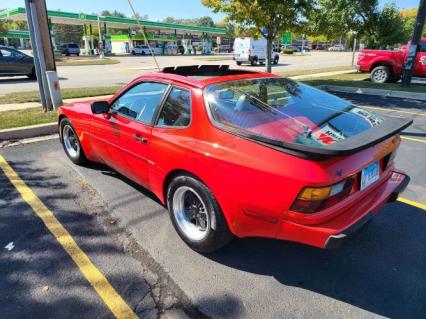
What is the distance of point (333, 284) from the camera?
2.65 metres

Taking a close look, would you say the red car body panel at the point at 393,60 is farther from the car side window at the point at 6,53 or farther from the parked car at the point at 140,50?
the parked car at the point at 140,50

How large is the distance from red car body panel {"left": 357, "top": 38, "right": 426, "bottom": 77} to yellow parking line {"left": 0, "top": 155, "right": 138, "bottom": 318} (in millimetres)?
14278

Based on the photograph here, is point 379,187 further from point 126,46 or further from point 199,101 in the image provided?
point 126,46

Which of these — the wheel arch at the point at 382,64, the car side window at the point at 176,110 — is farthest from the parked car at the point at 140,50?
the car side window at the point at 176,110

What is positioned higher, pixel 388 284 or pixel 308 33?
pixel 308 33

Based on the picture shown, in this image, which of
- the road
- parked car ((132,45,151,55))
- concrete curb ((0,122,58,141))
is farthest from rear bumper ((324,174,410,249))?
parked car ((132,45,151,55))

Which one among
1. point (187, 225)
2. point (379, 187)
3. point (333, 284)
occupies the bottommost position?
point (333, 284)

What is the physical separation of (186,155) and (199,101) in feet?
1.56

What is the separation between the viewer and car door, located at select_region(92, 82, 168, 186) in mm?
3340

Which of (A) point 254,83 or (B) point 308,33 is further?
(B) point 308,33

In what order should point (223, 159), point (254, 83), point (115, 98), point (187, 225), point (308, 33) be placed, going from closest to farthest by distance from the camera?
point (223, 159)
point (187, 225)
point (254, 83)
point (115, 98)
point (308, 33)

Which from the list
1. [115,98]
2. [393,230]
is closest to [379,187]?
[393,230]

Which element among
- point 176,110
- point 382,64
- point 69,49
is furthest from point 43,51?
point 69,49

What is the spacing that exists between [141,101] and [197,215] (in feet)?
4.65
